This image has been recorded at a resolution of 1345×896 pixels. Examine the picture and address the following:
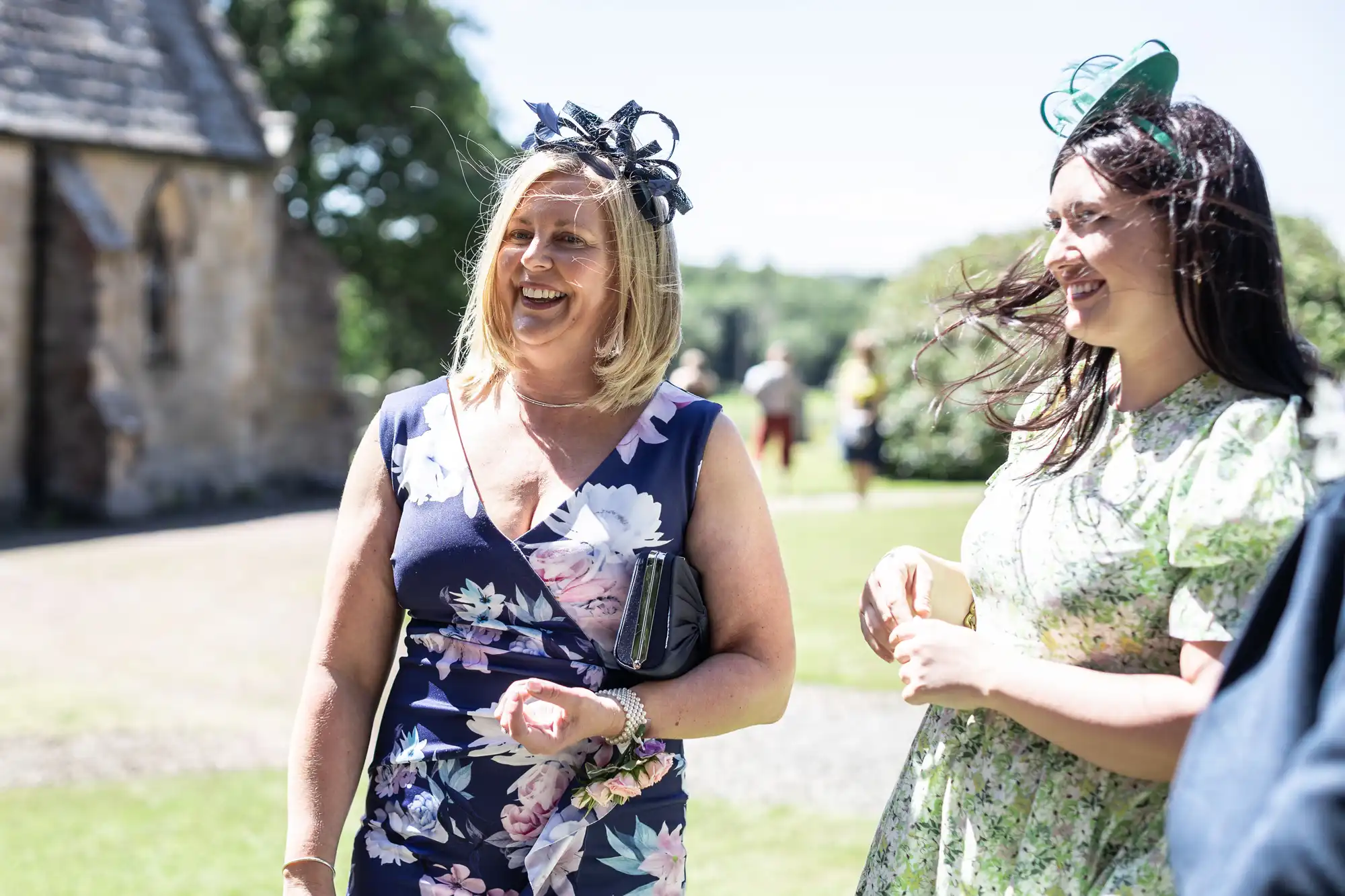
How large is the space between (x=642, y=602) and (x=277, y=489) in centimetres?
2319

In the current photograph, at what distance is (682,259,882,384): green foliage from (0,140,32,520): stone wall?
4932cm

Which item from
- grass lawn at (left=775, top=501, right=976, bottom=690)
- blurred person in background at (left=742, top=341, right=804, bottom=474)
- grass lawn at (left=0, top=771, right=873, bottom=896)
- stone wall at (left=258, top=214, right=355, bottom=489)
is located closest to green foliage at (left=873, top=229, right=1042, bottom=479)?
blurred person in background at (left=742, top=341, right=804, bottom=474)

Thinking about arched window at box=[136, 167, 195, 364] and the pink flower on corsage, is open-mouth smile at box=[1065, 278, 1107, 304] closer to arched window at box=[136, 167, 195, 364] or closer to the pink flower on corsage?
the pink flower on corsage

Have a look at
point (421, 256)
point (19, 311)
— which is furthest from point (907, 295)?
point (19, 311)

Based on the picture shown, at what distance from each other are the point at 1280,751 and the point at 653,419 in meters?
1.49

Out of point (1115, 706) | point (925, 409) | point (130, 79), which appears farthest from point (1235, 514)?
point (925, 409)

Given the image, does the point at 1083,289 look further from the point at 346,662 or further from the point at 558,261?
the point at 346,662

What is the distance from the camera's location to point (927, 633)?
2.20 m

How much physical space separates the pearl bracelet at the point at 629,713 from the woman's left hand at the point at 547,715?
0.26ft

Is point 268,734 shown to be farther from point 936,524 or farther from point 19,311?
point 19,311

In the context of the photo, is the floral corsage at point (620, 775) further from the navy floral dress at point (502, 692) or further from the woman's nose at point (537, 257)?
the woman's nose at point (537, 257)

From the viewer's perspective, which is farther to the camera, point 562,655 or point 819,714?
point 819,714

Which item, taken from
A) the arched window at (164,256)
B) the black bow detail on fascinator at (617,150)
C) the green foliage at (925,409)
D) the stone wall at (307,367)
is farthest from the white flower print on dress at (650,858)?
the stone wall at (307,367)

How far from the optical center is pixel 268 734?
760 cm
